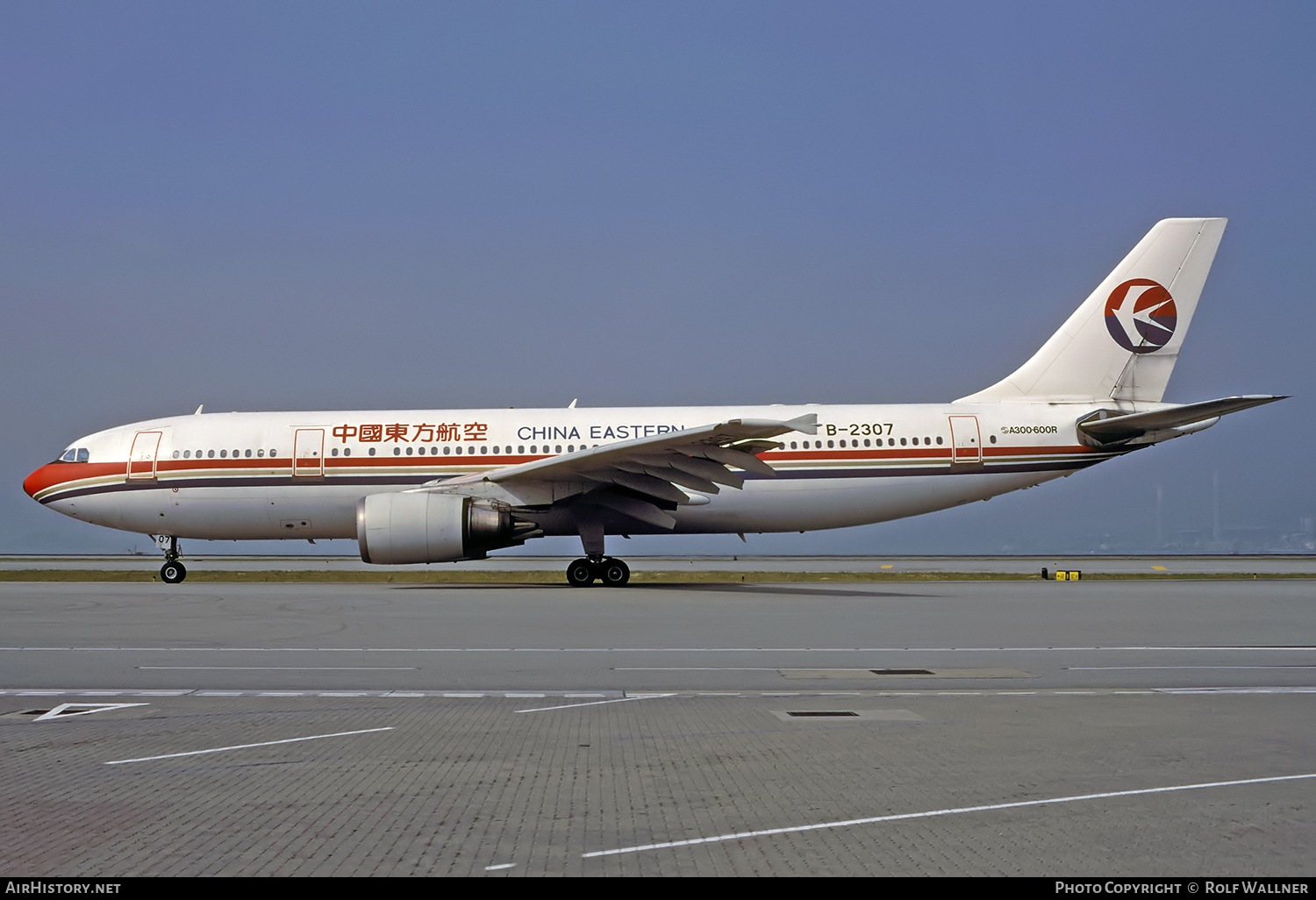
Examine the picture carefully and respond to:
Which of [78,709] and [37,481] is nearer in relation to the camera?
[78,709]

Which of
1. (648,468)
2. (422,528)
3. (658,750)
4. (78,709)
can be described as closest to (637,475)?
(648,468)

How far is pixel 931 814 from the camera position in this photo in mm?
4699

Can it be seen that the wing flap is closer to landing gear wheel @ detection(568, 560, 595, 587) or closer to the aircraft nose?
landing gear wheel @ detection(568, 560, 595, 587)

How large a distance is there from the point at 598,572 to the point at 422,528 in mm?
4548

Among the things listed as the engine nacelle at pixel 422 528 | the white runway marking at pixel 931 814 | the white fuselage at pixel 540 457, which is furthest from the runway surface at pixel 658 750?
the white fuselage at pixel 540 457

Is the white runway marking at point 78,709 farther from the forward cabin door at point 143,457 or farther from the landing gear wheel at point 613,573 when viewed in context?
the forward cabin door at point 143,457

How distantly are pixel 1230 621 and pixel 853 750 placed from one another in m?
10.4

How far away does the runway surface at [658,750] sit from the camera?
4.18 meters

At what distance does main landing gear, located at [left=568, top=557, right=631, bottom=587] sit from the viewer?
23.3m

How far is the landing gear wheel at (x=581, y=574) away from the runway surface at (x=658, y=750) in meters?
9.65

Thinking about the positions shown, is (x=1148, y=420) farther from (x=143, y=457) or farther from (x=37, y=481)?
(x=37, y=481)

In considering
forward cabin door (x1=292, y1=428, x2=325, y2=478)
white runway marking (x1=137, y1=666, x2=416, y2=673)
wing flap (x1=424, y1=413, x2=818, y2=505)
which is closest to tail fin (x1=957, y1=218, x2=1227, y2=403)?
wing flap (x1=424, y1=413, x2=818, y2=505)

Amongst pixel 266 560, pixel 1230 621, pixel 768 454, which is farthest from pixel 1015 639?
pixel 266 560

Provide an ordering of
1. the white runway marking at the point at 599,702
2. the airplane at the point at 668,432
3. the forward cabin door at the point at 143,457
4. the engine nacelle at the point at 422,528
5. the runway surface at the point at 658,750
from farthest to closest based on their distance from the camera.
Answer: the forward cabin door at the point at 143,457
the airplane at the point at 668,432
the engine nacelle at the point at 422,528
the white runway marking at the point at 599,702
the runway surface at the point at 658,750
